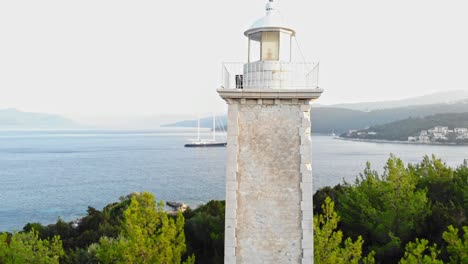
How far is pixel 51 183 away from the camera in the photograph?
70.9 m

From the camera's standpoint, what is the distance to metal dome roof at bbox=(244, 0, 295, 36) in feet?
32.8

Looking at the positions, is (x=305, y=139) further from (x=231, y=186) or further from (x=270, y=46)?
(x=270, y=46)

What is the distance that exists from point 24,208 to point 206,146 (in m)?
98.3

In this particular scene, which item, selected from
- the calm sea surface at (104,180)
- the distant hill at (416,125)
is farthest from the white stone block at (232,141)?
the distant hill at (416,125)

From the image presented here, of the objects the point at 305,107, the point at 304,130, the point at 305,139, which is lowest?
the point at 305,139

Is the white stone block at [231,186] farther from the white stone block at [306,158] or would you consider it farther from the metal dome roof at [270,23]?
the metal dome roof at [270,23]

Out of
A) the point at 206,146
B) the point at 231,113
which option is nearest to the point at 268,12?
the point at 231,113

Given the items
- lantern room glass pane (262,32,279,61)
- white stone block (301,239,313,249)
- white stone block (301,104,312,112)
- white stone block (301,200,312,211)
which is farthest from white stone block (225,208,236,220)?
lantern room glass pane (262,32,279,61)

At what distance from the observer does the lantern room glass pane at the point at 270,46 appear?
10.3m

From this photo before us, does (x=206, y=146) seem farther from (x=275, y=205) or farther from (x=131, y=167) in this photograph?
(x=275, y=205)

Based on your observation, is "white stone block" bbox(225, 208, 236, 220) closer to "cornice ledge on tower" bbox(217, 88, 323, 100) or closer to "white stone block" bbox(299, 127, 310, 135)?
"white stone block" bbox(299, 127, 310, 135)

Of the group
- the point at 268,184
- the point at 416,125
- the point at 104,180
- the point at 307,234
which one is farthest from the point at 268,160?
the point at 416,125

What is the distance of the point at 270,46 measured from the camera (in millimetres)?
10336

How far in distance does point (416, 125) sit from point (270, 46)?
16369 cm
